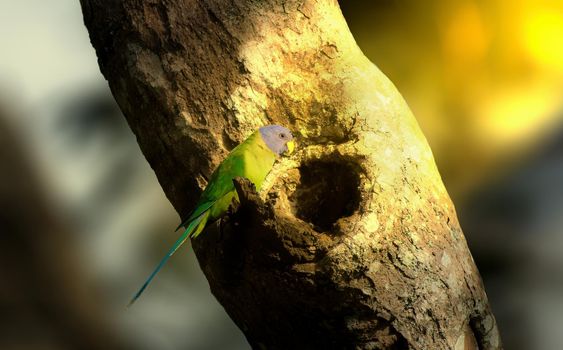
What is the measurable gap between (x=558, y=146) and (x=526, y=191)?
12.3 inches

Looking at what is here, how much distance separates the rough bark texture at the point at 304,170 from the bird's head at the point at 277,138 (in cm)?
9

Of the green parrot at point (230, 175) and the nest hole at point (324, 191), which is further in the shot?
the nest hole at point (324, 191)

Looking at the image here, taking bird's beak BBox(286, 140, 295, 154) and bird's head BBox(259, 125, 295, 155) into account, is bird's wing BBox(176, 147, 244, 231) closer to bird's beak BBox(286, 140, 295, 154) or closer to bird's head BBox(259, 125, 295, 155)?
bird's head BBox(259, 125, 295, 155)

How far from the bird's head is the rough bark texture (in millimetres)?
86

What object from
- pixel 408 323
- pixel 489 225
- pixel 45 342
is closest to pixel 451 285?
pixel 408 323

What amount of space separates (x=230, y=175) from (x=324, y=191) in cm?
38

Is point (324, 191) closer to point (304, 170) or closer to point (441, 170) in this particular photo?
point (304, 170)

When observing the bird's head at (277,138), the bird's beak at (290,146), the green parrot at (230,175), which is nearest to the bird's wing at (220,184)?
the green parrot at (230,175)

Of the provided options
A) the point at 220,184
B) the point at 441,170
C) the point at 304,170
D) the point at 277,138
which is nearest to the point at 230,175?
the point at 220,184

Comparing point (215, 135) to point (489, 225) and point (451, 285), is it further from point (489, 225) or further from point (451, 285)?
point (489, 225)

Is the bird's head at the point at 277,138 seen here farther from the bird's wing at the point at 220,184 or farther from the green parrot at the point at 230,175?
the bird's wing at the point at 220,184

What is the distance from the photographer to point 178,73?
7.75ft

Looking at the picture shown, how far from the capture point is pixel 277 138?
224 cm

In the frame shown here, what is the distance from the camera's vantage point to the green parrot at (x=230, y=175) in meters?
2.11
